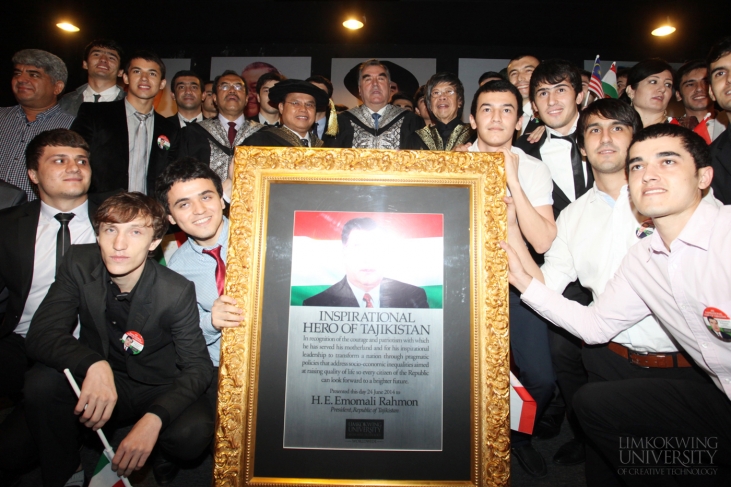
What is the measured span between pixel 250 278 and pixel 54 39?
874 cm

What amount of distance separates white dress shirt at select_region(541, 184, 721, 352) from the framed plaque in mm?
1040

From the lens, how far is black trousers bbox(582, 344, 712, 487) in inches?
101

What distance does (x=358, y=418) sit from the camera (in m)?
2.09

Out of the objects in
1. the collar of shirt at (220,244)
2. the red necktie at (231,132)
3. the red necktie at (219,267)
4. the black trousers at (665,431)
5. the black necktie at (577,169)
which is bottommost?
the black trousers at (665,431)

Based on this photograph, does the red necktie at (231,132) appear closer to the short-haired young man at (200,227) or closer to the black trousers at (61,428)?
the short-haired young man at (200,227)

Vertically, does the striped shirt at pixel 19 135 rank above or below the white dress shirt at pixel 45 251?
above

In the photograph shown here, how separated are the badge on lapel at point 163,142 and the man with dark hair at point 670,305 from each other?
3.82 metres

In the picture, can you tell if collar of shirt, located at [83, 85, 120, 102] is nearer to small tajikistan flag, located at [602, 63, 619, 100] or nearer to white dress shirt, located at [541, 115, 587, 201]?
white dress shirt, located at [541, 115, 587, 201]

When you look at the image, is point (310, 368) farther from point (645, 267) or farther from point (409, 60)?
point (409, 60)

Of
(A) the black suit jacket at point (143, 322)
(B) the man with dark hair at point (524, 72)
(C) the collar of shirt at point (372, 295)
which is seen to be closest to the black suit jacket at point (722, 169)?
(B) the man with dark hair at point (524, 72)

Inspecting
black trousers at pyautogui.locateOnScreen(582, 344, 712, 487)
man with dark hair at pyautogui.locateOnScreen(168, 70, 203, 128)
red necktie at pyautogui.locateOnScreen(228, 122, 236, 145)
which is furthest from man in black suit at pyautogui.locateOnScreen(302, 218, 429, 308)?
man with dark hair at pyautogui.locateOnScreen(168, 70, 203, 128)

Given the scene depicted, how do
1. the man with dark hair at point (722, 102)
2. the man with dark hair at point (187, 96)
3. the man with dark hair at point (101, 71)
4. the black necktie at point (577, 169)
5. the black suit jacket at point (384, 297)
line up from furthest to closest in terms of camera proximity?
the man with dark hair at point (187, 96) → the man with dark hair at point (101, 71) → the black necktie at point (577, 169) → the man with dark hair at point (722, 102) → the black suit jacket at point (384, 297)

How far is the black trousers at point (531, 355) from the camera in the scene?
297cm

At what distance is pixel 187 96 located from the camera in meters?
6.00
